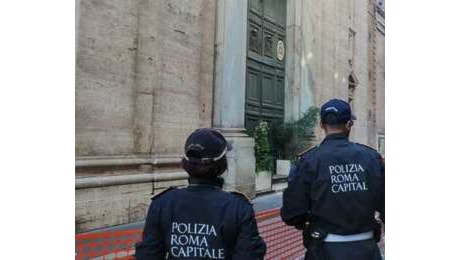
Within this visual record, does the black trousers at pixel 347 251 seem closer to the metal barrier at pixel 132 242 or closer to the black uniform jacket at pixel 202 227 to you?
the black uniform jacket at pixel 202 227

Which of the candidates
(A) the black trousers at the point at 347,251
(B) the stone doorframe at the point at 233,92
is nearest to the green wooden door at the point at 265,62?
(B) the stone doorframe at the point at 233,92

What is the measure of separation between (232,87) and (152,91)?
183 centimetres

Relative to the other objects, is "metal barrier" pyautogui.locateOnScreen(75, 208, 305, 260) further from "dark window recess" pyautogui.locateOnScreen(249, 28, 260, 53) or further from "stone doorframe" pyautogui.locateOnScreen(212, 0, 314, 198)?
"dark window recess" pyautogui.locateOnScreen(249, 28, 260, 53)

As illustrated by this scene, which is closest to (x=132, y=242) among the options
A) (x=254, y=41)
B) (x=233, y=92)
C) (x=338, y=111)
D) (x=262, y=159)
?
(x=338, y=111)

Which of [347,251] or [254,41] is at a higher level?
[254,41]

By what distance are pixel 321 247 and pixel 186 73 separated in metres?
5.42

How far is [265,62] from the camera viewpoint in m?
10.9

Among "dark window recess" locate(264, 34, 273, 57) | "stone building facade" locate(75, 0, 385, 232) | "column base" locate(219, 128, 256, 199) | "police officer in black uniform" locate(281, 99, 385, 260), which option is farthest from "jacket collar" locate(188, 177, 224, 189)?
"dark window recess" locate(264, 34, 273, 57)

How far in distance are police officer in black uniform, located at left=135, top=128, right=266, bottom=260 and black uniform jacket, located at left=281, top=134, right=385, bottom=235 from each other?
1.81ft

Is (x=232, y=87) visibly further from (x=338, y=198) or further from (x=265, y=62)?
(x=338, y=198)

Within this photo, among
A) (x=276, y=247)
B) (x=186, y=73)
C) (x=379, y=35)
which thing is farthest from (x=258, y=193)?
(x=379, y=35)

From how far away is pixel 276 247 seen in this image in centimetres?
458

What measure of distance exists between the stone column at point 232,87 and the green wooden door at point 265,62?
175 centimetres
